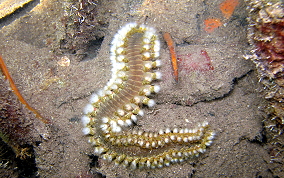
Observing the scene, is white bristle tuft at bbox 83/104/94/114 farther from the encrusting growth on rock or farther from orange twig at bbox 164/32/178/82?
orange twig at bbox 164/32/178/82

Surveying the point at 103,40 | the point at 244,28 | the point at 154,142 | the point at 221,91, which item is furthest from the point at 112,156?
the point at 244,28

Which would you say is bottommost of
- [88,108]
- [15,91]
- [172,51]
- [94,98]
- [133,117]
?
[133,117]

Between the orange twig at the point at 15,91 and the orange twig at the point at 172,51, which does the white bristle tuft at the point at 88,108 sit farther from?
the orange twig at the point at 172,51

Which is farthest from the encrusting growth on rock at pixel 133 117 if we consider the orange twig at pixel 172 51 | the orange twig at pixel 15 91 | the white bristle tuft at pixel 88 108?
the orange twig at pixel 15 91

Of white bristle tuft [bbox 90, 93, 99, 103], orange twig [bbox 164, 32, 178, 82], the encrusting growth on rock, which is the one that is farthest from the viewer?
white bristle tuft [bbox 90, 93, 99, 103]

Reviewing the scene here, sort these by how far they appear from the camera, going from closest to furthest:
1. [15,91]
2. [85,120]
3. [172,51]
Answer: [15,91]
[85,120]
[172,51]

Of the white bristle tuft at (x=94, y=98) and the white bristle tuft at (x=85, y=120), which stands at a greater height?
the white bristle tuft at (x=94, y=98)

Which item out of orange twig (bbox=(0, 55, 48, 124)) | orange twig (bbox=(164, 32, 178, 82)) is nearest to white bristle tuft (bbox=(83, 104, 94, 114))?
orange twig (bbox=(0, 55, 48, 124))

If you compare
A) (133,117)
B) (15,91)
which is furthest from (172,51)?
(15,91)

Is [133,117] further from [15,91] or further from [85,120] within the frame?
[15,91]
